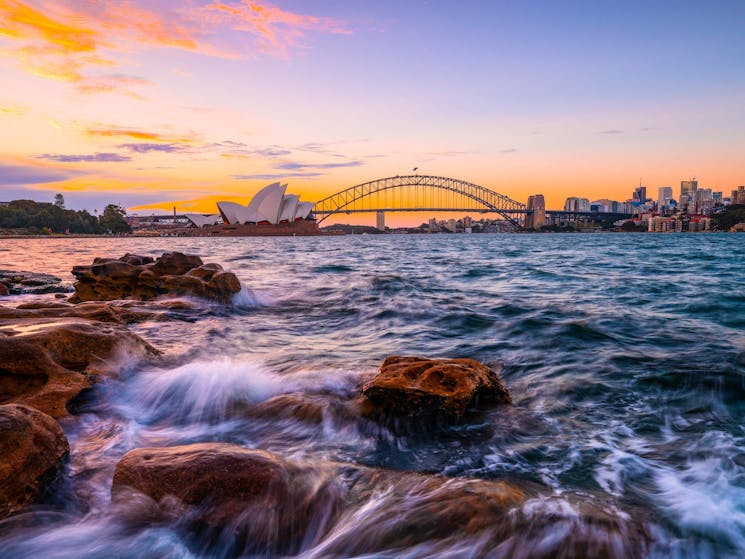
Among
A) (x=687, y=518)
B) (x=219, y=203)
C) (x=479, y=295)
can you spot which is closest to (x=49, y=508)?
(x=687, y=518)

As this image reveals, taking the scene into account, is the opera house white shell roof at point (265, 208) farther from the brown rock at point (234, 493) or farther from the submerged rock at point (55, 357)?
the brown rock at point (234, 493)

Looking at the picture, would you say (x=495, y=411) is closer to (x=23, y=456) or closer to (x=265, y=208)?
(x=23, y=456)

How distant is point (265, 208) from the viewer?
2827 inches

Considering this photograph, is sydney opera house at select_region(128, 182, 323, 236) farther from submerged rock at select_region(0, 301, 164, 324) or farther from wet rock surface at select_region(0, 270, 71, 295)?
submerged rock at select_region(0, 301, 164, 324)

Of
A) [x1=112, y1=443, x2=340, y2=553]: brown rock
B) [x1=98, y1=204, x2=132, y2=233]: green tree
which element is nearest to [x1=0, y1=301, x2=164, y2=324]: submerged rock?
[x1=112, y1=443, x2=340, y2=553]: brown rock

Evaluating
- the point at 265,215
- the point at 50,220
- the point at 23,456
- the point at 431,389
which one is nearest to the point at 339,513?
the point at 431,389

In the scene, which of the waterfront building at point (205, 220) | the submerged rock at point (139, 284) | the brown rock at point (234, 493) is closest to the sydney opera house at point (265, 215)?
the waterfront building at point (205, 220)

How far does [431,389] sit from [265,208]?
7149 cm

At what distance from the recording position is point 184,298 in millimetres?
8680

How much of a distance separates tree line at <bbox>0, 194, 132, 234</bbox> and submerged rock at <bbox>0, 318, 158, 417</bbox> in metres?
80.8

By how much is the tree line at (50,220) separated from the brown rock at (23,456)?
8284cm

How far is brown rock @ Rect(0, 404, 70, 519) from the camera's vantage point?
212 centimetres

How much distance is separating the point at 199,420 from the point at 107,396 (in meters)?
0.83

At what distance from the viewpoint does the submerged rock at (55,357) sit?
10.6 ft
